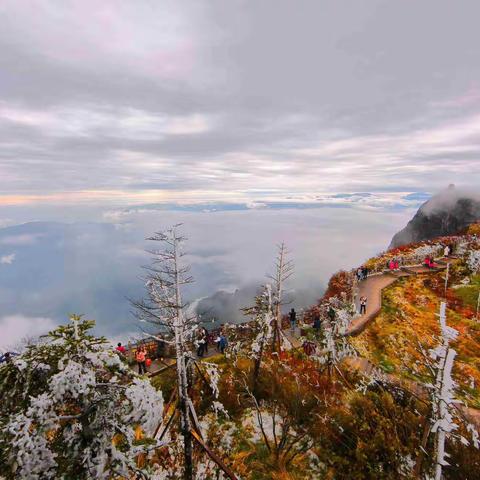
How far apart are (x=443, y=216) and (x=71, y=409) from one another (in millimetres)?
87637

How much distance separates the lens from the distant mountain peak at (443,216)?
7275cm

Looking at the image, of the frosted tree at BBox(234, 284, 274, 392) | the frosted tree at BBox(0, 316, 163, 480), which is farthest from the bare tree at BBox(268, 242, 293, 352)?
the frosted tree at BBox(0, 316, 163, 480)

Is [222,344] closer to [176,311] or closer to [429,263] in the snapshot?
[176,311]

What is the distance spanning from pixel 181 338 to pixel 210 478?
7026mm

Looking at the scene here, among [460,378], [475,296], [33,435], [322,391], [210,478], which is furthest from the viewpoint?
[475,296]

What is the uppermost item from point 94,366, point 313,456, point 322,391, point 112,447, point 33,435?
point 94,366

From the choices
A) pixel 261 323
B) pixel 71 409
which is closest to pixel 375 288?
pixel 261 323

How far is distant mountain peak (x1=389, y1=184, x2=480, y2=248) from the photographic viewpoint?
239 feet

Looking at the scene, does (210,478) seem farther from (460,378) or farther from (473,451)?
(460,378)

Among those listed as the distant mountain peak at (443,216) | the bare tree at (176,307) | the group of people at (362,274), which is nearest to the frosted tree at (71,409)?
the bare tree at (176,307)

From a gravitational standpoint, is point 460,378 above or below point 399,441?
below

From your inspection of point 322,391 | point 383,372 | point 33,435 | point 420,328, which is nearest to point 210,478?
point 322,391

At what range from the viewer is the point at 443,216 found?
76062 mm

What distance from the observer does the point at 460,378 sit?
19.3 meters
